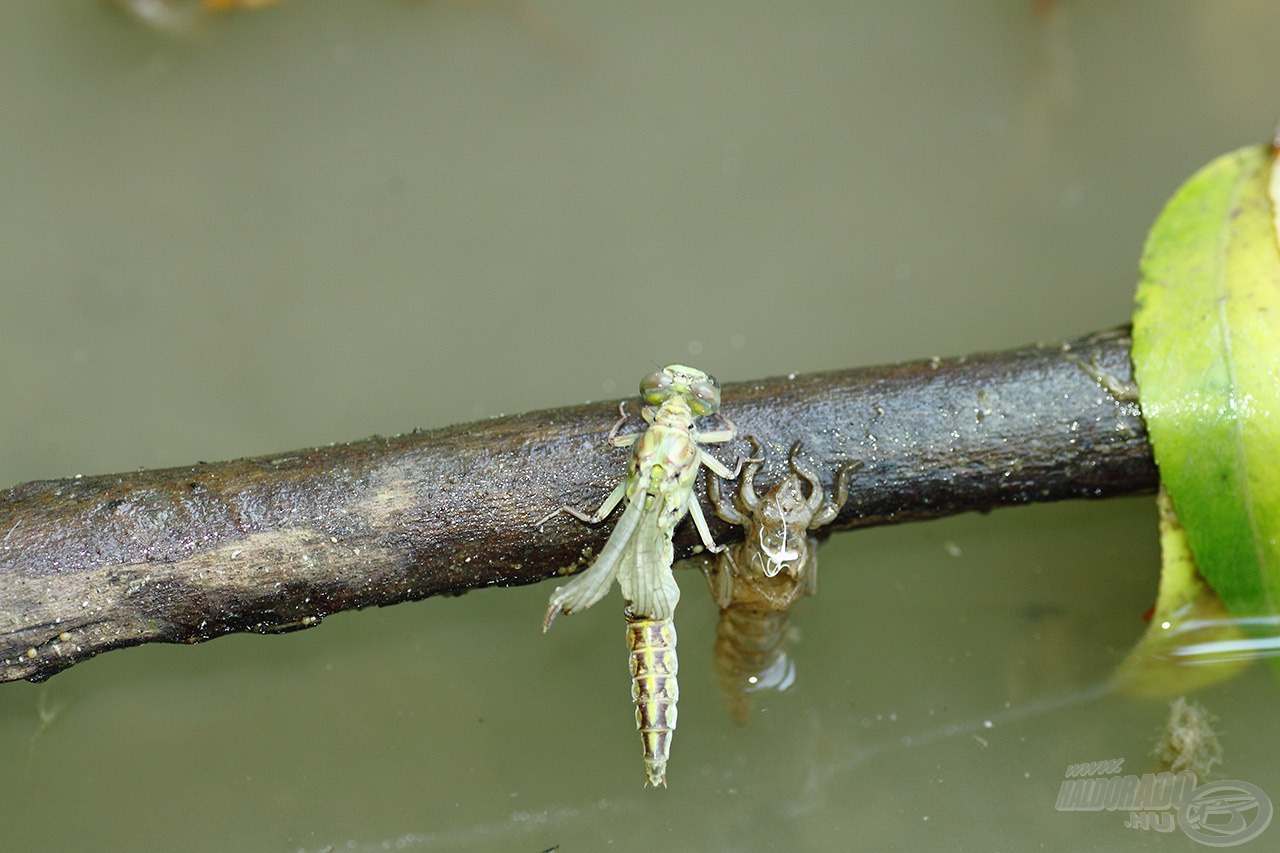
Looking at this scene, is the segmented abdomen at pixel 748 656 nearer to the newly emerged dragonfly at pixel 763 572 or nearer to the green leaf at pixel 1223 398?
the newly emerged dragonfly at pixel 763 572

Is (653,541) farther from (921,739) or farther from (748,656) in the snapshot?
(921,739)

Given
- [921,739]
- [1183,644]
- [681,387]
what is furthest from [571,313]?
[1183,644]

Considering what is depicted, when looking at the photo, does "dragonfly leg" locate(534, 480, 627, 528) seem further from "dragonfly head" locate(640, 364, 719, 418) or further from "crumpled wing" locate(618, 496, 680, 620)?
"dragonfly head" locate(640, 364, 719, 418)

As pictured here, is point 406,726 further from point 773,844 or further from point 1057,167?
point 1057,167

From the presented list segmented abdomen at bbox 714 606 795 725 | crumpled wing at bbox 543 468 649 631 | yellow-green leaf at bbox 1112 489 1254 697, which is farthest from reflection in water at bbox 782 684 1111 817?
crumpled wing at bbox 543 468 649 631

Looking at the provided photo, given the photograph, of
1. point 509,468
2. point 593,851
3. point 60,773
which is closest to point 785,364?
point 509,468

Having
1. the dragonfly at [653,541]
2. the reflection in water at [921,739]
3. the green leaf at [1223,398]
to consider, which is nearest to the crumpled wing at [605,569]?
the dragonfly at [653,541]
